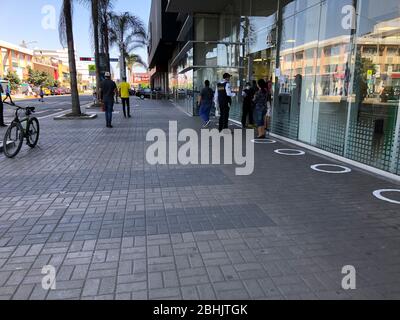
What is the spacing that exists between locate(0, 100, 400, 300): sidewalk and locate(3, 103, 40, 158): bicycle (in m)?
1.26

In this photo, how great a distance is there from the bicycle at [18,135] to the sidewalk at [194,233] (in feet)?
4.13

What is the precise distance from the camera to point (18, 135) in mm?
8453

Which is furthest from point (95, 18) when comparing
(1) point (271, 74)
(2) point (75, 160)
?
(2) point (75, 160)

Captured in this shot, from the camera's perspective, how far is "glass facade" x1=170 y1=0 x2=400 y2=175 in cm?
693

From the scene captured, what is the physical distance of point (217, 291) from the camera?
9.41 ft

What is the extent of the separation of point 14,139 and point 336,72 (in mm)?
7560

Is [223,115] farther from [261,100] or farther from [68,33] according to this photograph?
[68,33]

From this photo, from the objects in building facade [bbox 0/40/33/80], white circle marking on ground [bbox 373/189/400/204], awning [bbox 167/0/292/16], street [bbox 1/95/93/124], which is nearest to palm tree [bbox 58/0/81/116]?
street [bbox 1/95/93/124]

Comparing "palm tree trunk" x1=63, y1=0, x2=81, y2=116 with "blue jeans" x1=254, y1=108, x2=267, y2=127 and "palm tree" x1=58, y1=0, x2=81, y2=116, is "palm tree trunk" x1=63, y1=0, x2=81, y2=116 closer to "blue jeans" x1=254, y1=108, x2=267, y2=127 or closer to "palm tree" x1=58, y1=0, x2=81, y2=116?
"palm tree" x1=58, y1=0, x2=81, y2=116

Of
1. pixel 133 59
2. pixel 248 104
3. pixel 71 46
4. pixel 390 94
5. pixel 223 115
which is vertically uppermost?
pixel 133 59

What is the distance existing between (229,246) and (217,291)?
0.84 meters

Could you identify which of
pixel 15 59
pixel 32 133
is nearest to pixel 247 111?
pixel 32 133

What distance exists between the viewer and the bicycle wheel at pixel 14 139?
8.11 m

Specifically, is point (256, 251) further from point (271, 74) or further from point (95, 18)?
point (95, 18)
